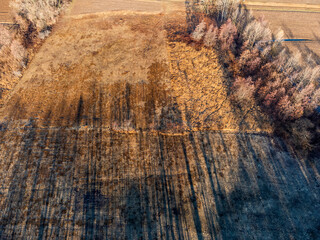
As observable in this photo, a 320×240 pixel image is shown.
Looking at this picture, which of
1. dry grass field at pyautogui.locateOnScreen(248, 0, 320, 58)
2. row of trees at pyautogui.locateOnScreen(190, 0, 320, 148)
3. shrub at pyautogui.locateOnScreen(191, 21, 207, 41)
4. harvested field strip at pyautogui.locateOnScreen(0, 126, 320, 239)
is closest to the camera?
harvested field strip at pyautogui.locateOnScreen(0, 126, 320, 239)

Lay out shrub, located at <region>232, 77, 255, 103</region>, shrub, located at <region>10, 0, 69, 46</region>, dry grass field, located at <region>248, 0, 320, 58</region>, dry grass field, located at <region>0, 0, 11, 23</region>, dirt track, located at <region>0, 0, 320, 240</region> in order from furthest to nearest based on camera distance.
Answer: dry grass field, located at <region>0, 0, 11, 23</region>, shrub, located at <region>10, 0, 69, 46</region>, dry grass field, located at <region>248, 0, 320, 58</region>, shrub, located at <region>232, 77, 255, 103</region>, dirt track, located at <region>0, 0, 320, 240</region>

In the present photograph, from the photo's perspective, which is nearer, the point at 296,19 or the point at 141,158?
the point at 141,158

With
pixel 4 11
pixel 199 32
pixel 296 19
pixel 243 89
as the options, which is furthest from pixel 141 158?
pixel 296 19

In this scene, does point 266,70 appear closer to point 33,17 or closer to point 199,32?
point 199,32

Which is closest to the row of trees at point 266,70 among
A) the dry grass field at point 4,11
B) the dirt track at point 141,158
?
the dirt track at point 141,158

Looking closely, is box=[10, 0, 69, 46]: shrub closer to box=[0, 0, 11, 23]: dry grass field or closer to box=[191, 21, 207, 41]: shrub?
box=[0, 0, 11, 23]: dry grass field

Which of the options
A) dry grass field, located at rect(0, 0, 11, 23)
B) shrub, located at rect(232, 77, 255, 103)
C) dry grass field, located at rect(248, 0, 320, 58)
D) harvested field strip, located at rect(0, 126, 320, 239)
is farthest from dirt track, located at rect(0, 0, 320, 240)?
dry grass field, located at rect(248, 0, 320, 58)
